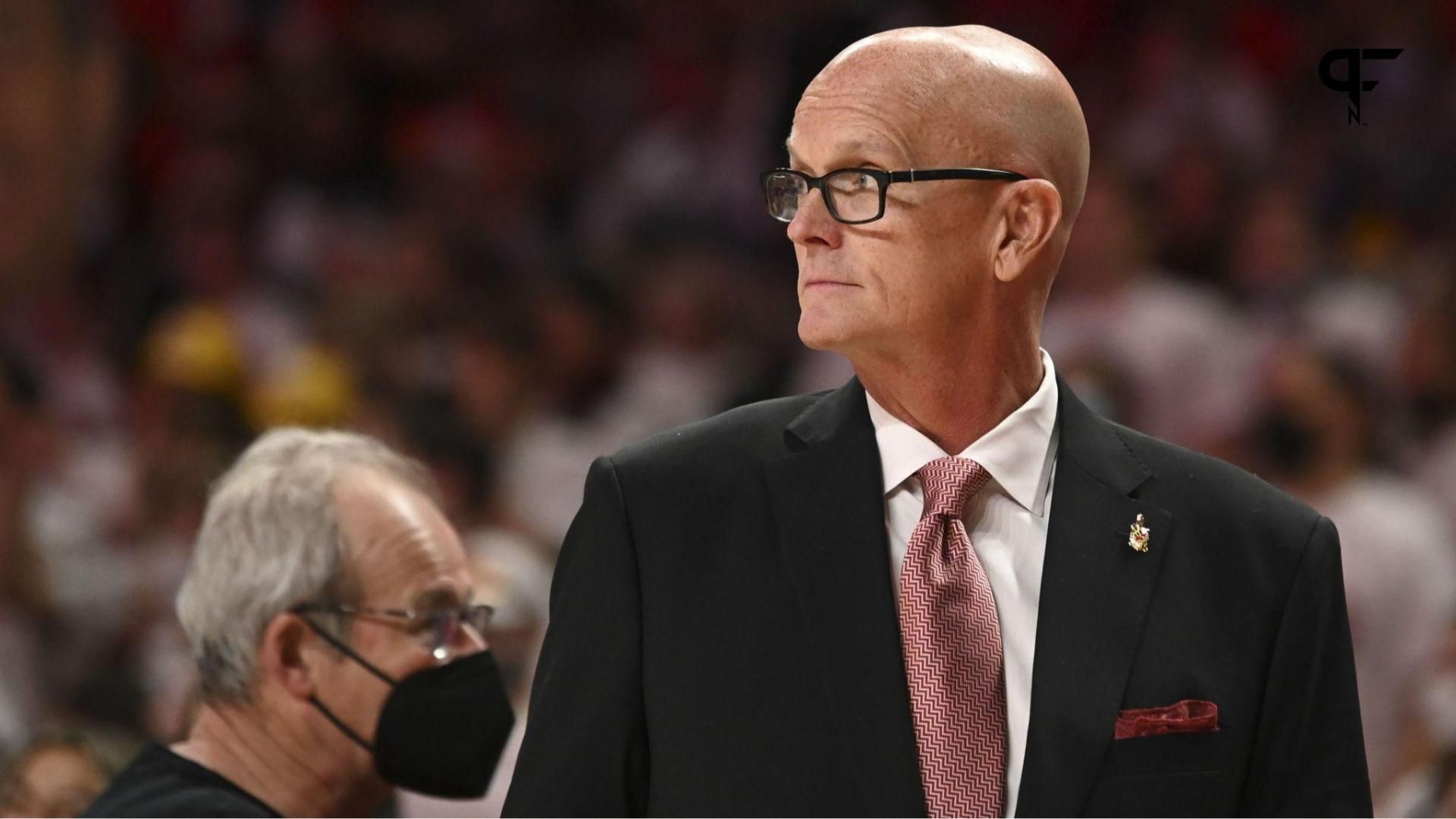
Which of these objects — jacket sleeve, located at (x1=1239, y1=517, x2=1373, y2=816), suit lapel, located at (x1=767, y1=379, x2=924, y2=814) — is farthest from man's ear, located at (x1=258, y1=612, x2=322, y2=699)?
jacket sleeve, located at (x1=1239, y1=517, x2=1373, y2=816)

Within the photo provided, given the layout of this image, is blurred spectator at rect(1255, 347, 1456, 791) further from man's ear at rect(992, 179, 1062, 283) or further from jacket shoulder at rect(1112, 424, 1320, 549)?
man's ear at rect(992, 179, 1062, 283)

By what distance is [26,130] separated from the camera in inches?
333

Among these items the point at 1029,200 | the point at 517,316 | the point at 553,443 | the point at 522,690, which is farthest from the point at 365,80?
the point at 1029,200

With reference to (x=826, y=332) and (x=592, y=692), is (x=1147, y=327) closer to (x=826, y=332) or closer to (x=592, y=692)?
(x=826, y=332)

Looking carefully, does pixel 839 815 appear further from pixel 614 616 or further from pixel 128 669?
pixel 128 669

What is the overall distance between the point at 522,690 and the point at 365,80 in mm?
5129

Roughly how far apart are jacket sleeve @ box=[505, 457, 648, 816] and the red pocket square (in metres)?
0.47

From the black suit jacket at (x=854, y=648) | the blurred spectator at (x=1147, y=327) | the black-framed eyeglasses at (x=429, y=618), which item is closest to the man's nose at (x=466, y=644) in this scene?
the black-framed eyeglasses at (x=429, y=618)

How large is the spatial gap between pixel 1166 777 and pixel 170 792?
1.35m

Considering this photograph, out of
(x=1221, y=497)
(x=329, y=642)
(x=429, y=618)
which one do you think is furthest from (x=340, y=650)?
(x=1221, y=497)

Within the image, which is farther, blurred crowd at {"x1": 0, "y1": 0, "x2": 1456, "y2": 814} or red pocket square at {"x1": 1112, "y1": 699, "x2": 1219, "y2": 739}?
blurred crowd at {"x1": 0, "y1": 0, "x2": 1456, "y2": 814}

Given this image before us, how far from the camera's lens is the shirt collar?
80.3 inches

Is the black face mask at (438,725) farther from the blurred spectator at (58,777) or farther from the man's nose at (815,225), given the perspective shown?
the man's nose at (815,225)

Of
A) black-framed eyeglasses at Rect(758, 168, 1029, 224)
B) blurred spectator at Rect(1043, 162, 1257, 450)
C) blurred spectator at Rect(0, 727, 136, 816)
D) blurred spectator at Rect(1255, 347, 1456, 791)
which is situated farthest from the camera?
blurred spectator at Rect(1043, 162, 1257, 450)
